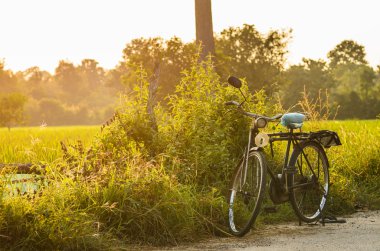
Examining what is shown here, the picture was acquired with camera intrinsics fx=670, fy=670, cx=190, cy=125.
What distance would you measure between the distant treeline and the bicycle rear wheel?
180 centimetres

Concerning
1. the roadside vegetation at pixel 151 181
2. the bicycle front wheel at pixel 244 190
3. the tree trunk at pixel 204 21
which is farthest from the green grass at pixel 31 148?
the tree trunk at pixel 204 21

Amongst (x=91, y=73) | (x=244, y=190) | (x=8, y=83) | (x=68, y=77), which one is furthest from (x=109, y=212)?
(x=91, y=73)

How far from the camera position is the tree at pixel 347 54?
82.6 meters

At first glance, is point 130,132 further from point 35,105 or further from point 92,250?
point 35,105

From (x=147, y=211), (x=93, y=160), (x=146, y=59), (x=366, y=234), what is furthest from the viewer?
(x=146, y=59)

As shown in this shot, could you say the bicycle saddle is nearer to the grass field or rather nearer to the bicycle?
the bicycle

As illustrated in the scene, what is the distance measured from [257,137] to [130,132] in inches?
86.6

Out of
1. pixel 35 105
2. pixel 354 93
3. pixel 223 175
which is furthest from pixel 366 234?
pixel 35 105

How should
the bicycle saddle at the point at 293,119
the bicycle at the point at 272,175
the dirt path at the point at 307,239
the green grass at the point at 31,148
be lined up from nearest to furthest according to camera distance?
the dirt path at the point at 307,239
the bicycle at the point at 272,175
the bicycle saddle at the point at 293,119
the green grass at the point at 31,148

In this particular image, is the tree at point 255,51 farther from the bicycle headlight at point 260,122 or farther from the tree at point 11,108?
the bicycle headlight at point 260,122

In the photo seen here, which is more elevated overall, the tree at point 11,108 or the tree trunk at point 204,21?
the tree trunk at point 204,21

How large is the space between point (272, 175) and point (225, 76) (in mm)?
17066

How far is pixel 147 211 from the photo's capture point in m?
6.70

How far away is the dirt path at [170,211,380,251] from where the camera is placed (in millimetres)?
6520
